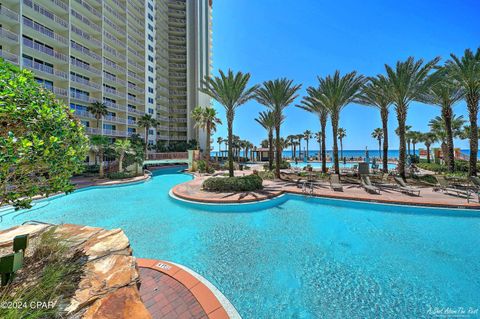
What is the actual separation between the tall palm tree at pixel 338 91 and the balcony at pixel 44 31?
36205mm

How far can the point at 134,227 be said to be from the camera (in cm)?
820

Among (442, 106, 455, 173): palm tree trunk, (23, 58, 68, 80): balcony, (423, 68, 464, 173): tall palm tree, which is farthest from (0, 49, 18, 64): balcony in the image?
(442, 106, 455, 173): palm tree trunk

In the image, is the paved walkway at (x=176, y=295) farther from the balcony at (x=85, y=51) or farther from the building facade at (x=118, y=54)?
the balcony at (x=85, y=51)

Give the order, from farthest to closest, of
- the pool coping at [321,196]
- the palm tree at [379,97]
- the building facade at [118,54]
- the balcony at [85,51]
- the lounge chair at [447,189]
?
the balcony at [85,51]
the building facade at [118,54]
the palm tree at [379,97]
the lounge chair at [447,189]
the pool coping at [321,196]

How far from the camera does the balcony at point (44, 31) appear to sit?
78.2ft

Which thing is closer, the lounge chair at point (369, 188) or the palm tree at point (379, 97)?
the lounge chair at point (369, 188)

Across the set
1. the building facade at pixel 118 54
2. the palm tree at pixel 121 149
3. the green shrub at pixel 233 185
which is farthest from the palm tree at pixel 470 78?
the building facade at pixel 118 54

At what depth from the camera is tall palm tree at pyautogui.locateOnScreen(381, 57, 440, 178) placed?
53.1ft

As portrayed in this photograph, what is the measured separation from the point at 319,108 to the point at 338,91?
393 cm

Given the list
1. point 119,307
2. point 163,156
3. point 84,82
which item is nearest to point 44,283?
point 119,307

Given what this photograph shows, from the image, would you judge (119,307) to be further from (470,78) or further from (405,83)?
(470,78)

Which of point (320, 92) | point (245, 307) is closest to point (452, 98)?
point (320, 92)

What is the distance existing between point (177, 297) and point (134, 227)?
5567mm

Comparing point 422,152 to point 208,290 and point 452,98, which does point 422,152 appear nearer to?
point 452,98
